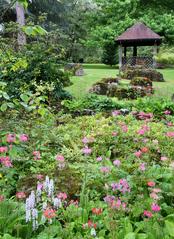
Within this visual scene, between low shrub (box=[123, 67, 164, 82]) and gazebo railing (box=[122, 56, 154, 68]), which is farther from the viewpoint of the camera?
gazebo railing (box=[122, 56, 154, 68])

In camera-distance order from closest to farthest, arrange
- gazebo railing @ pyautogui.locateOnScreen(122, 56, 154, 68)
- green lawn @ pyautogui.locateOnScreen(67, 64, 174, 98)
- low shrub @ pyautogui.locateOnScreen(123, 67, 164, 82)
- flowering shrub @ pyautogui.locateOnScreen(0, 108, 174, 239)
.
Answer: flowering shrub @ pyautogui.locateOnScreen(0, 108, 174, 239)
green lawn @ pyautogui.locateOnScreen(67, 64, 174, 98)
low shrub @ pyautogui.locateOnScreen(123, 67, 164, 82)
gazebo railing @ pyautogui.locateOnScreen(122, 56, 154, 68)

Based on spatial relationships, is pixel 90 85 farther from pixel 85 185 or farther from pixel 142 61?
pixel 85 185

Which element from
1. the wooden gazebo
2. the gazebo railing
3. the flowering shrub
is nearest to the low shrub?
the wooden gazebo

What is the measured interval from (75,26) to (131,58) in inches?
394

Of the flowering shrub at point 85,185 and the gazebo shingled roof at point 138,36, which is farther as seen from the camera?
the gazebo shingled roof at point 138,36

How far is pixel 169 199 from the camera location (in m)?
3.42

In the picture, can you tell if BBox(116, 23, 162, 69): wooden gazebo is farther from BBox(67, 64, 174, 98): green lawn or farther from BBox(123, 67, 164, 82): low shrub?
BBox(123, 67, 164, 82): low shrub

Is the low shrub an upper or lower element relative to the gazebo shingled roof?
lower

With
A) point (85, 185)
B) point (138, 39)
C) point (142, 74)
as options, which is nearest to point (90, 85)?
point (142, 74)

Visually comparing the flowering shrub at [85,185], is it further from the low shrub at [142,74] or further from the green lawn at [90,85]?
the low shrub at [142,74]

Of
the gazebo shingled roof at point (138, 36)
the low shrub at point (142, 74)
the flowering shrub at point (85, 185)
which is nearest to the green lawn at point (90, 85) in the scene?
the low shrub at point (142, 74)

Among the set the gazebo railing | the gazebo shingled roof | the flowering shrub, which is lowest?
the gazebo railing

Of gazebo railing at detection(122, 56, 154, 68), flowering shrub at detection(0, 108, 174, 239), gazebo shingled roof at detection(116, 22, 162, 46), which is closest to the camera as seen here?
flowering shrub at detection(0, 108, 174, 239)

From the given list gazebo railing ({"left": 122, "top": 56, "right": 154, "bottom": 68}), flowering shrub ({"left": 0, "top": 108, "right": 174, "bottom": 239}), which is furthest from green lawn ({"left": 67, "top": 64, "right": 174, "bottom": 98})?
flowering shrub ({"left": 0, "top": 108, "right": 174, "bottom": 239})
